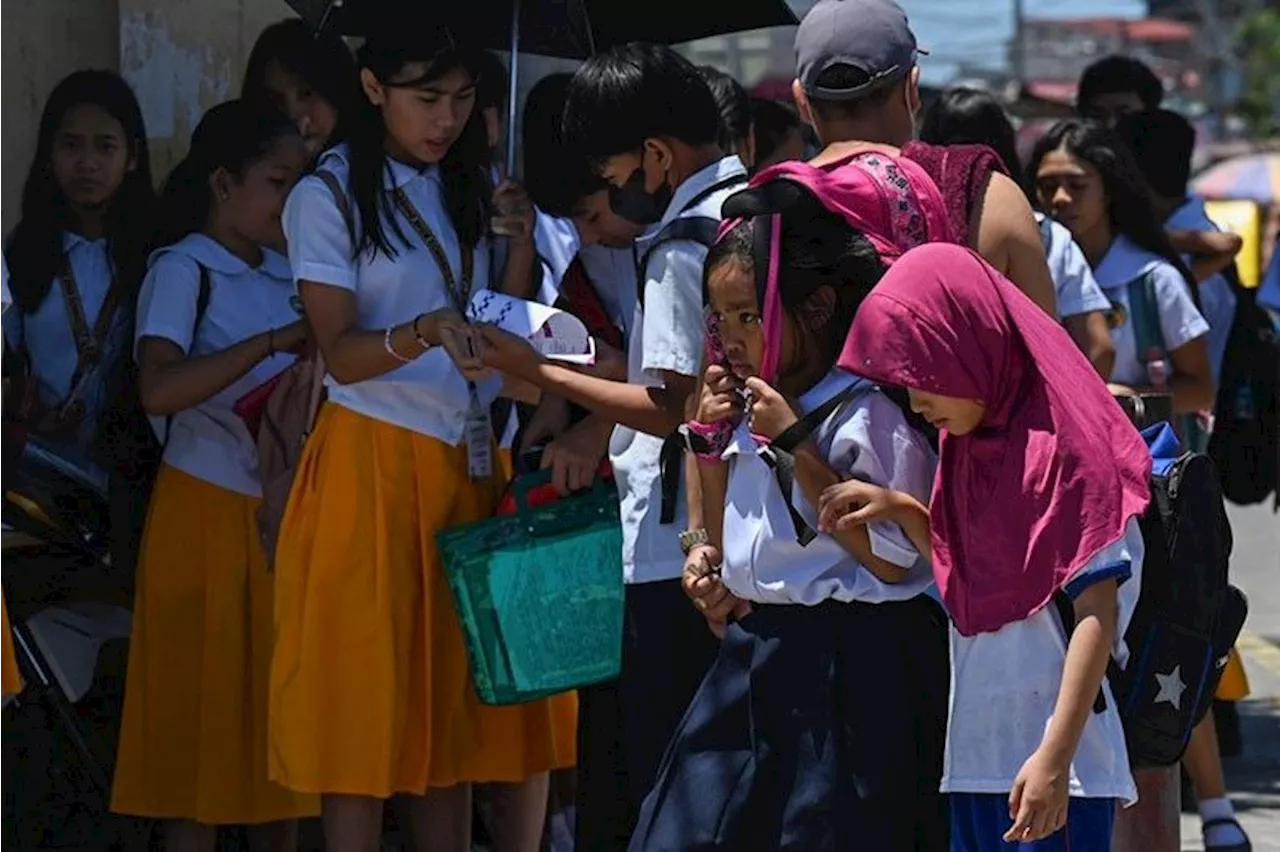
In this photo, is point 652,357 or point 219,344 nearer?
point 652,357

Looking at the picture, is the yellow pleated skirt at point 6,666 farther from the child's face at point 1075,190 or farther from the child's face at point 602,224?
the child's face at point 1075,190

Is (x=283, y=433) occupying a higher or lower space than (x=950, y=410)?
lower

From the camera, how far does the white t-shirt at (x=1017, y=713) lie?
4.16 meters

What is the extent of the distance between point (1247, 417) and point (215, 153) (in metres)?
3.39

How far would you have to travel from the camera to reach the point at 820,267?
4.47 m

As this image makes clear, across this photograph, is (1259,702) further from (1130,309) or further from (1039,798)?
(1039,798)

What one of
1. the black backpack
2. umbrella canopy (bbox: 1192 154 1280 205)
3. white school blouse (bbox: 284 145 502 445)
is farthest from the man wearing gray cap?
umbrella canopy (bbox: 1192 154 1280 205)

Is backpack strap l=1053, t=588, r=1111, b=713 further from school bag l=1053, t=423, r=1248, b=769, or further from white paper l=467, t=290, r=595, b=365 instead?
white paper l=467, t=290, r=595, b=365

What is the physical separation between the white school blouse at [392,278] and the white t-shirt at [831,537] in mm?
1301

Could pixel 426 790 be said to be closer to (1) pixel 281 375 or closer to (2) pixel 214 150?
(1) pixel 281 375

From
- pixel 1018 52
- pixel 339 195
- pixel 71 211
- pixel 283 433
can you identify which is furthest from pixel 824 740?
pixel 1018 52

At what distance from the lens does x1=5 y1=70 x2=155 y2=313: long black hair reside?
6.57 m

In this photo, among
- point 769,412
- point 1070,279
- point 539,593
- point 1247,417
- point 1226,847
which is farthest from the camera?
Answer: point 1247,417

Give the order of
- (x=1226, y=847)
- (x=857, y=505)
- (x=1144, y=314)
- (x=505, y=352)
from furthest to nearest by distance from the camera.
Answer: (x=1144, y=314), (x=1226, y=847), (x=505, y=352), (x=857, y=505)
